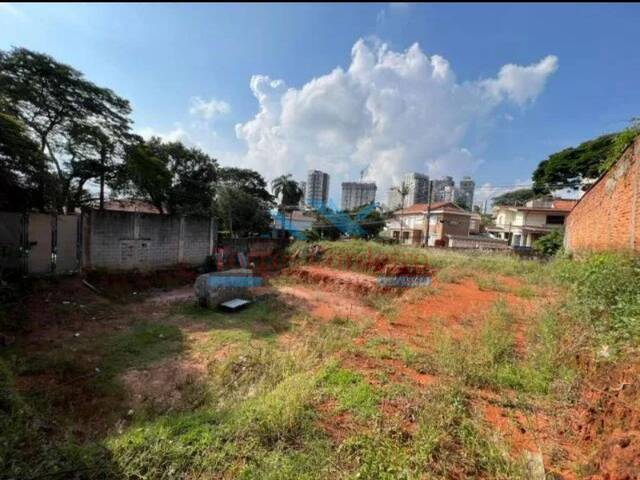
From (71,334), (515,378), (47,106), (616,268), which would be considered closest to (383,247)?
(616,268)

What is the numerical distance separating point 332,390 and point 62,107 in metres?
13.5

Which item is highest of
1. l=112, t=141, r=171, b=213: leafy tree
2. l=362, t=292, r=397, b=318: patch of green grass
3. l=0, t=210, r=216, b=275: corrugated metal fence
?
l=112, t=141, r=171, b=213: leafy tree

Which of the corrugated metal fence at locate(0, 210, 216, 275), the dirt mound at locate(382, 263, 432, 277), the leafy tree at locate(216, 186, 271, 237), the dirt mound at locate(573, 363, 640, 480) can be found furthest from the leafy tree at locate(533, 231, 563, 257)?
the corrugated metal fence at locate(0, 210, 216, 275)

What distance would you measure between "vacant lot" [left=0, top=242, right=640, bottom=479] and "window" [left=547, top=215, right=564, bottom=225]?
2303 centimetres

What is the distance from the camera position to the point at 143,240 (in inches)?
392

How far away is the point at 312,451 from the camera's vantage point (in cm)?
207

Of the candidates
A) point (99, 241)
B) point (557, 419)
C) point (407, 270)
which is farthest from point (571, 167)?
point (99, 241)

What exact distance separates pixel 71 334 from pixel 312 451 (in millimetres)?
6139

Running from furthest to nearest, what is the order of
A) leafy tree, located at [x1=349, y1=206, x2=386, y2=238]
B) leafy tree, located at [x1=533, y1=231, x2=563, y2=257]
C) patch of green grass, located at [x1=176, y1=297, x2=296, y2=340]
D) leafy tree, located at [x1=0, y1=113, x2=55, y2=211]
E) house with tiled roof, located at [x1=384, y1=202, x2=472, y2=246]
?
house with tiled roof, located at [x1=384, y1=202, x2=472, y2=246]
leafy tree, located at [x1=349, y1=206, x2=386, y2=238]
leafy tree, located at [x1=533, y1=231, x2=563, y2=257]
patch of green grass, located at [x1=176, y1=297, x2=296, y2=340]
leafy tree, located at [x1=0, y1=113, x2=55, y2=211]

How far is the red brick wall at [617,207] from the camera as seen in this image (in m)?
4.98

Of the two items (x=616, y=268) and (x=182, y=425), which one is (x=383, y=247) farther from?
(x=182, y=425)

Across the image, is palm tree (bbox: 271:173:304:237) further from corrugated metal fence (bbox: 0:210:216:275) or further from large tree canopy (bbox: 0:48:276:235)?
corrugated metal fence (bbox: 0:210:216:275)

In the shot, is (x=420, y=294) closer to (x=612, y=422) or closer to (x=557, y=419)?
(x=557, y=419)

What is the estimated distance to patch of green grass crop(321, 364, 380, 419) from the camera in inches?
101
